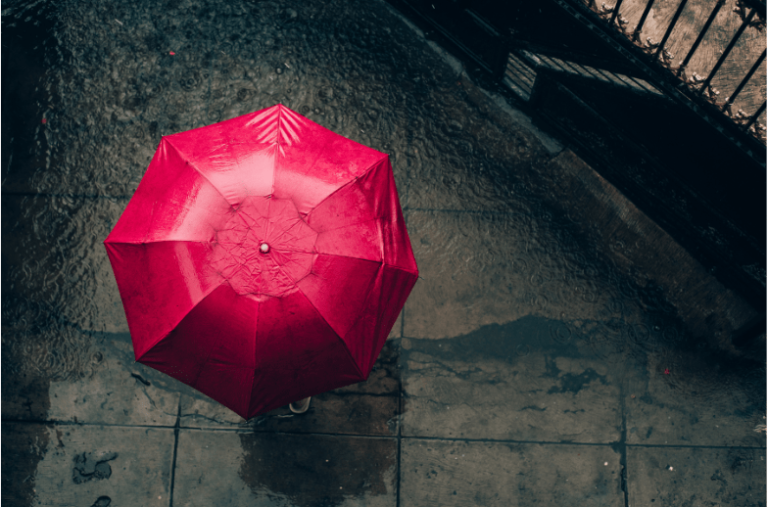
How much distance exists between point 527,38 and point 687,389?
3.26 metres

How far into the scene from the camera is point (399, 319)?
447 centimetres

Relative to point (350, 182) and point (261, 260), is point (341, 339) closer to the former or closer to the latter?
point (261, 260)

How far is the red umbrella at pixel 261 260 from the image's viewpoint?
2838 millimetres

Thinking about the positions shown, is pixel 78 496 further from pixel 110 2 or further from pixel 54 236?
pixel 110 2

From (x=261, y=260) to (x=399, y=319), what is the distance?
6.35 feet

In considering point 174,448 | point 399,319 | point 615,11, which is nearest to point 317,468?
point 174,448

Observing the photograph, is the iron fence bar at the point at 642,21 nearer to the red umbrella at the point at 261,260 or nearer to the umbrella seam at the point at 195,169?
the red umbrella at the point at 261,260

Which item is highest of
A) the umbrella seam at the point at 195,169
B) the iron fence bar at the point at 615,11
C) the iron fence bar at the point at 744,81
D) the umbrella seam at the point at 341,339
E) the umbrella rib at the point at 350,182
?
the iron fence bar at the point at 615,11

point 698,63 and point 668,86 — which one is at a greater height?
point 698,63

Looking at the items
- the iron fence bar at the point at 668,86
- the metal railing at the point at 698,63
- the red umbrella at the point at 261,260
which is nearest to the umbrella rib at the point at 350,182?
the red umbrella at the point at 261,260

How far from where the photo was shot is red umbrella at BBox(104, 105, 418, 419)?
2838 millimetres

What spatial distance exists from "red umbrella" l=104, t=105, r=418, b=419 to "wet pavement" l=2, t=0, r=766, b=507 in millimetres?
1338

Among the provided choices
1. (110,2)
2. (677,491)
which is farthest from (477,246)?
(110,2)

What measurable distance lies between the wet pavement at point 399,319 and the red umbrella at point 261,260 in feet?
4.39
